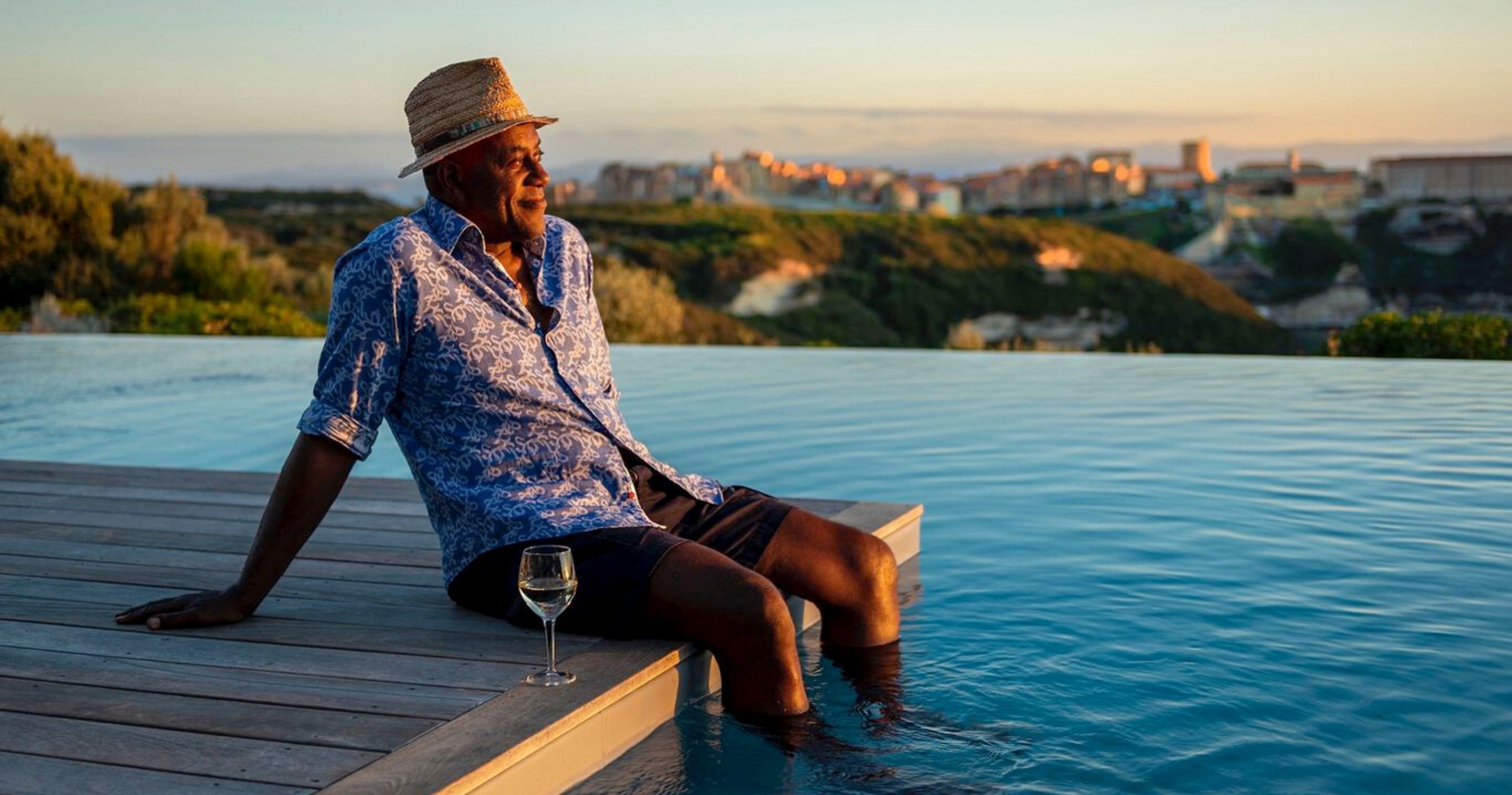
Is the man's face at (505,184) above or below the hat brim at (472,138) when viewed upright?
below

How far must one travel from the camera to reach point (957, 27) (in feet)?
66.8

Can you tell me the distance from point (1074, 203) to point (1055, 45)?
76.5 feet

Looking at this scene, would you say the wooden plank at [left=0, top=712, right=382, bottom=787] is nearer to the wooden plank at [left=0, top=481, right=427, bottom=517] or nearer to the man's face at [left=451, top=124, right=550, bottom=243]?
the man's face at [left=451, top=124, right=550, bottom=243]

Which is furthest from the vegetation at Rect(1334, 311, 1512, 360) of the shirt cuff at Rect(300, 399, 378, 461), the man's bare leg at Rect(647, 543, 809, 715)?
the shirt cuff at Rect(300, 399, 378, 461)

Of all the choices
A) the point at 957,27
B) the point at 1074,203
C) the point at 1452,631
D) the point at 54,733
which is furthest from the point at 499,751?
the point at 1074,203

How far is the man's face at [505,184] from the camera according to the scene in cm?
256

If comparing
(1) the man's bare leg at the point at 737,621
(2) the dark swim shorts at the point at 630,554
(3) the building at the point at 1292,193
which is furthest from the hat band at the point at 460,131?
(3) the building at the point at 1292,193

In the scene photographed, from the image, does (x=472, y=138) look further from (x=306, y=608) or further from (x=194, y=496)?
(x=194, y=496)

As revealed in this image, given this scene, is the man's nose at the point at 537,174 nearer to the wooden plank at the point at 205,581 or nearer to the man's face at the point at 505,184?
the man's face at the point at 505,184

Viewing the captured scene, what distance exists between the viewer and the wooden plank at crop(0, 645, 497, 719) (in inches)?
88.3

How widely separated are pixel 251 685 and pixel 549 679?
19.2 inches

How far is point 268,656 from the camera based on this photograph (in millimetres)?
2518

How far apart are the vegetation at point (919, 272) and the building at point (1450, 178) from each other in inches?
200

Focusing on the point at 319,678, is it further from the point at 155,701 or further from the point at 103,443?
the point at 103,443
